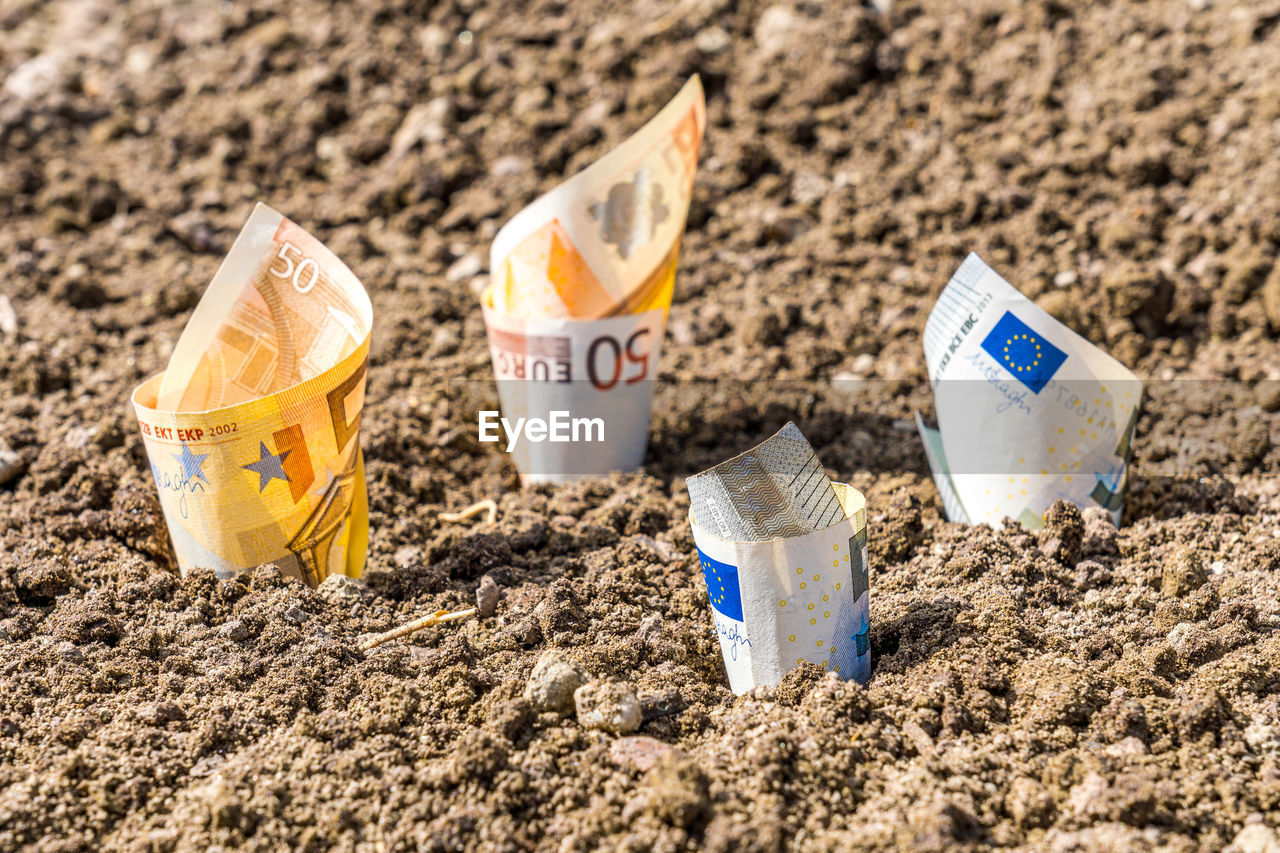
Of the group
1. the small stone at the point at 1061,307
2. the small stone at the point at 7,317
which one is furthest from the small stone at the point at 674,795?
the small stone at the point at 7,317

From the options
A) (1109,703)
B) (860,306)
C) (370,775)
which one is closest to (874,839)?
(1109,703)

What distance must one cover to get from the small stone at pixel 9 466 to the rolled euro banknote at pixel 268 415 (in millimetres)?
696

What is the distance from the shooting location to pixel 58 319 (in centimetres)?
341

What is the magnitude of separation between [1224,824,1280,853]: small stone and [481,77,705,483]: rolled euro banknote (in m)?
1.62

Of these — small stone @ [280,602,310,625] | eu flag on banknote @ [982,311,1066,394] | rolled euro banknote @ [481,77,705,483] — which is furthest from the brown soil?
eu flag on banknote @ [982,311,1066,394]

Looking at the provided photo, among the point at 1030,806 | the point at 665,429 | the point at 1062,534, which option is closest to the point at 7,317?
the point at 665,429

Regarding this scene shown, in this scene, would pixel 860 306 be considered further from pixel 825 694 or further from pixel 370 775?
pixel 370 775

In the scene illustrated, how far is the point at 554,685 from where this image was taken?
5.50ft

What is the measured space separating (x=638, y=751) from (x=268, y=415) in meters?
0.90

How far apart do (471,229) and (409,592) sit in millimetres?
2112

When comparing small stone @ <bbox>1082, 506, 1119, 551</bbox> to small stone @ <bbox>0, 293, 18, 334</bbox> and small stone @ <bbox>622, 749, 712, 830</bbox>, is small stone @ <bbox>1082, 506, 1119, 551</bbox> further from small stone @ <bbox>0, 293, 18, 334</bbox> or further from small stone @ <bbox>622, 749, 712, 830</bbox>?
small stone @ <bbox>0, 293, 18, 334</bbox>

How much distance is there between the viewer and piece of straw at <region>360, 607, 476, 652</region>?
1938 mm

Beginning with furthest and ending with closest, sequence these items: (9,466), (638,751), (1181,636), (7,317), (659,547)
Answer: (7,317), (9,466), (659,547), (1181,636), (638,751)

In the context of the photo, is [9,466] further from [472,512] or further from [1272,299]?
[1272,299]
